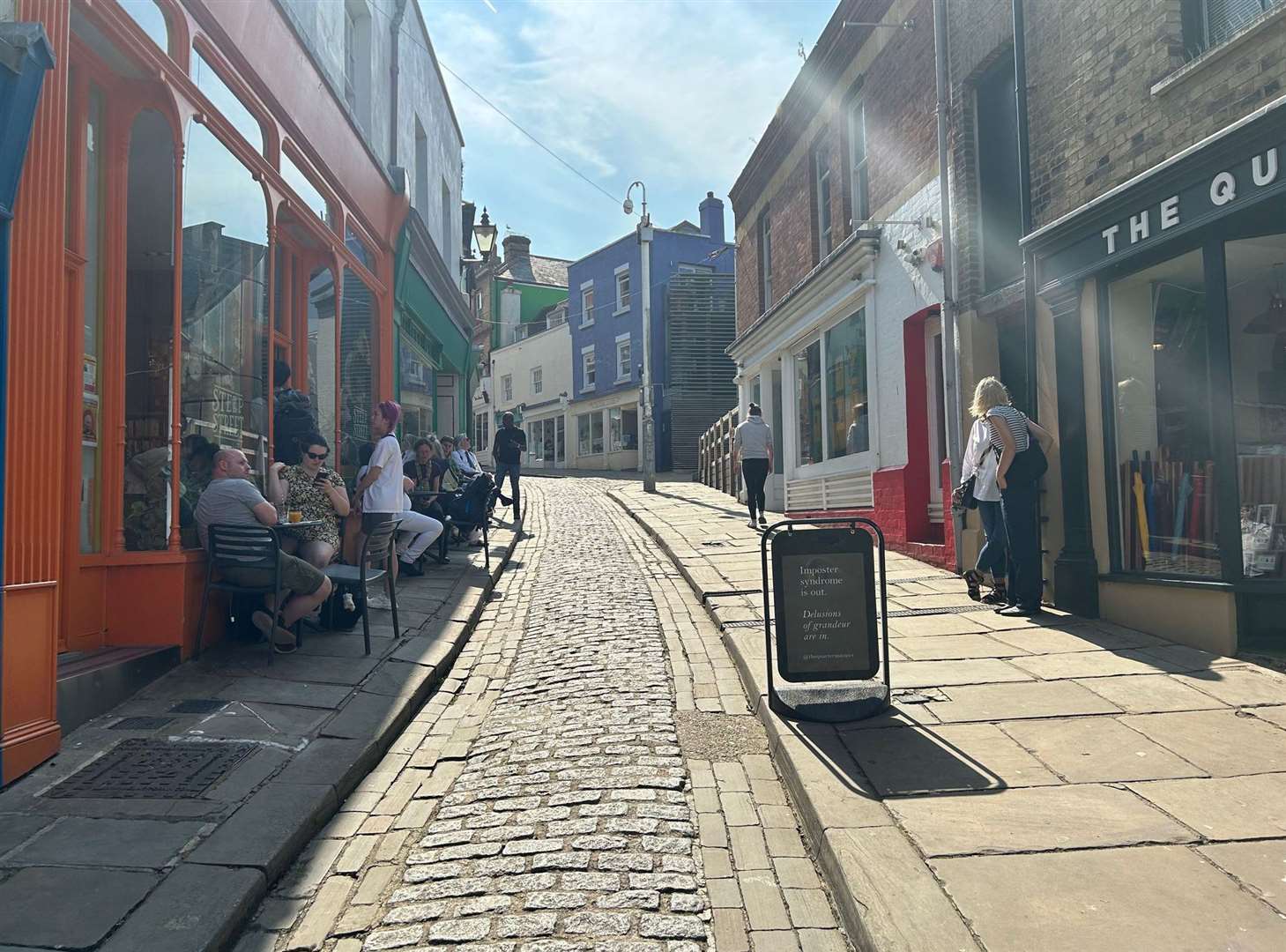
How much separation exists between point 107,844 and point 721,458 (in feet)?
58.3

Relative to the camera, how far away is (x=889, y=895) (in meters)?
2.94

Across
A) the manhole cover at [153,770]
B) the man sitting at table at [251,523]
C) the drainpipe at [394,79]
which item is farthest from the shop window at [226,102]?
the drainpipe at [394,79]

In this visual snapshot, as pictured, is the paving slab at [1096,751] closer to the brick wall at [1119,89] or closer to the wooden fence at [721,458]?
the brick wall at [1119,89]

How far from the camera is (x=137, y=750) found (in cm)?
427

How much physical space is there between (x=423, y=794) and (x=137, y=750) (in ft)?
4.24

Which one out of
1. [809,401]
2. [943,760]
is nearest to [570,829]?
[943,760]

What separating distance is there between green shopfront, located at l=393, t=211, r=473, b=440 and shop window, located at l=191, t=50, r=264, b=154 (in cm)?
484

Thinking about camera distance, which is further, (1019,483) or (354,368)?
(354,368)

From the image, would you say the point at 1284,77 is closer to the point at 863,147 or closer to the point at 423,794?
the point at 423,794

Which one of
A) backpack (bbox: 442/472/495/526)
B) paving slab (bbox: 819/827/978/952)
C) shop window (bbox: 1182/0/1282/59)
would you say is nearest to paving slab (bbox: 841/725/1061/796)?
paving slab (bbox: 819/827/978/952)

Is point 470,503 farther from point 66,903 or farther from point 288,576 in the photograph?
point 66,903

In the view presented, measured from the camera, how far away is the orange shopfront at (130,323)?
411 cm

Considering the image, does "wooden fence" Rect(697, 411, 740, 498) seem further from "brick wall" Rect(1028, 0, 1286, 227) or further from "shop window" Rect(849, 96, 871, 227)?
"brick wall" Rect(1028, 0, 1286, 227)

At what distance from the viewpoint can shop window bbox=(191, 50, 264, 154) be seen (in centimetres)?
593
